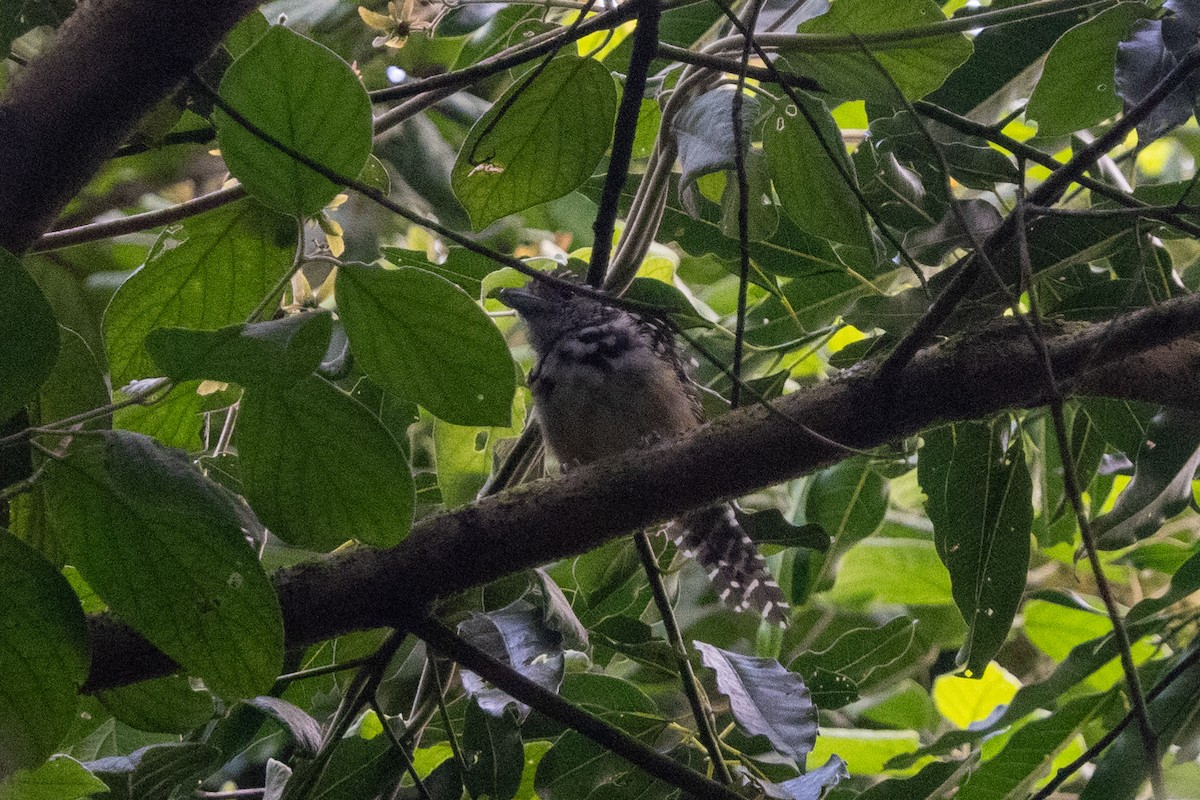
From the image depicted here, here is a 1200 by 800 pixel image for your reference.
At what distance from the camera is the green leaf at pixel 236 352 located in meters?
0.99

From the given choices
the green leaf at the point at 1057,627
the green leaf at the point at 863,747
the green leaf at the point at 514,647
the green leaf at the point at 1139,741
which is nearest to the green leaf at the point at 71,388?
the green leaf at the point at 514,647

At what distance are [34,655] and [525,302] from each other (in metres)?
1.96

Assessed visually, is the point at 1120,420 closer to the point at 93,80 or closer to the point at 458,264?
the point at 458,264

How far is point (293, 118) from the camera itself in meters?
1.09

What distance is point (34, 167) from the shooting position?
3.68 feet

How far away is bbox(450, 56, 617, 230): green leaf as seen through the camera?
5.16 ft

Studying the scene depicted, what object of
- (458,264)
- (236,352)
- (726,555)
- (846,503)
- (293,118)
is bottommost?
(726,555)

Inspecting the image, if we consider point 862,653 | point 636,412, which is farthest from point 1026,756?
point 636,412

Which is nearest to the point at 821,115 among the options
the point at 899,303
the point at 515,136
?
the point at 899,303

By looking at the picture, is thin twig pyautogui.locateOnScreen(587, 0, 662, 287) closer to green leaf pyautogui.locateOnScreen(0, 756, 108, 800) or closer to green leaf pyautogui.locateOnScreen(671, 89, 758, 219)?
green leaf pyautogui.locateOnScreen(671, 89, 758, 219)

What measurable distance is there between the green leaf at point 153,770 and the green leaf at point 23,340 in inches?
23.5

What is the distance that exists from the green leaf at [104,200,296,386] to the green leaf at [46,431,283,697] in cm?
35

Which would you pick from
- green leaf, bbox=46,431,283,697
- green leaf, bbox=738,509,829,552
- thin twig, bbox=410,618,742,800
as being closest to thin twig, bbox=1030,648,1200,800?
thin twig, bbox=410,618,742,800

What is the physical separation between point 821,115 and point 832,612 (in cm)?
232
